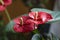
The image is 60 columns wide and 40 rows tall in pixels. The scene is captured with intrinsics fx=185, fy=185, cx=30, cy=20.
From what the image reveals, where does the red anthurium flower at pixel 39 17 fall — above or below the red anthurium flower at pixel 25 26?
above

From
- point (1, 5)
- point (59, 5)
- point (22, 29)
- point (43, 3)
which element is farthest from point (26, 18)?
point (43, 3)

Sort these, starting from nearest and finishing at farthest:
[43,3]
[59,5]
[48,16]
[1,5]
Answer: [48,16], [1,5], [59,5], [43,3]

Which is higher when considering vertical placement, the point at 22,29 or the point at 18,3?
the point at 22,29

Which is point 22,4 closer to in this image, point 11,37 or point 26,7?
point 26,7

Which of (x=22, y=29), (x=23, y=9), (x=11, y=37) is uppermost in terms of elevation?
(x=22, y=29)

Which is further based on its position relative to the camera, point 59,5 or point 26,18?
point 59,5

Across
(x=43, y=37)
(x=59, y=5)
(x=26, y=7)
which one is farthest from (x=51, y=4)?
(x=43, y=37)

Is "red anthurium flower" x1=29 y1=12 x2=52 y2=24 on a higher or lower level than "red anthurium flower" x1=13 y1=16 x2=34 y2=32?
higher

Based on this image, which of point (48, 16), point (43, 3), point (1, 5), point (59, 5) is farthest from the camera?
point (43, 3)

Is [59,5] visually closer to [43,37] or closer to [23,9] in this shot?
[23,9]
